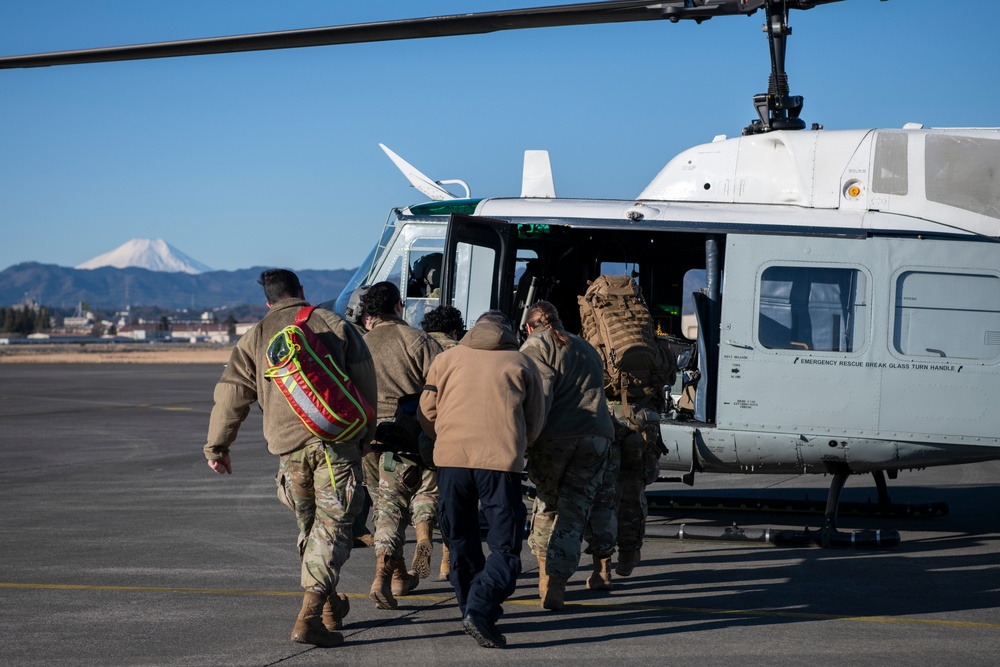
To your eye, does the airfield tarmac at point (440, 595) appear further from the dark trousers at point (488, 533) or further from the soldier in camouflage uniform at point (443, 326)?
the soldier in camouflage uniform at point (443, 326)

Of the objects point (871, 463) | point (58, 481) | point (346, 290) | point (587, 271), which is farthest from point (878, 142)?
point (58, 481)

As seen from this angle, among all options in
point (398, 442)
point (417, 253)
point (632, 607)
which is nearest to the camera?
point (632, 607)

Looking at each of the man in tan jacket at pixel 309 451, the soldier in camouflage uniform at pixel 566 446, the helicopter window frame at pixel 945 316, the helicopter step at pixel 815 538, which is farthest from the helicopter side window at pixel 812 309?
the man in tan jacket at pixel 309 451

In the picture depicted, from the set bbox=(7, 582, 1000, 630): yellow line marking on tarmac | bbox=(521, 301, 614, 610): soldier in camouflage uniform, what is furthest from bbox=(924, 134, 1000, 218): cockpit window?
bbox=(521, 301, 614, 610): soldier in camouflage uniform

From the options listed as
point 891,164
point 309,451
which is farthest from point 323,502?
point 891,164

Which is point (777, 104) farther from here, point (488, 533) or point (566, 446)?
point (488, 533)

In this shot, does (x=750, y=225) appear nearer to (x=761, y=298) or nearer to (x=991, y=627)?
(x=761, y=298)

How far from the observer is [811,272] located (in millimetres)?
9031

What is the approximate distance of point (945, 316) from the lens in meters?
8.80

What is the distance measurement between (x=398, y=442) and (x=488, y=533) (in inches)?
53.1

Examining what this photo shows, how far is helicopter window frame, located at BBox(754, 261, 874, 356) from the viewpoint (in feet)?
29.2

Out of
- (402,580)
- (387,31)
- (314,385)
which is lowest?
(402,580)

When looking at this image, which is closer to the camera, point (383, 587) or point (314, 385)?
point (314, 385)

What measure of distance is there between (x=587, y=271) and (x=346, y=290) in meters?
2.77
